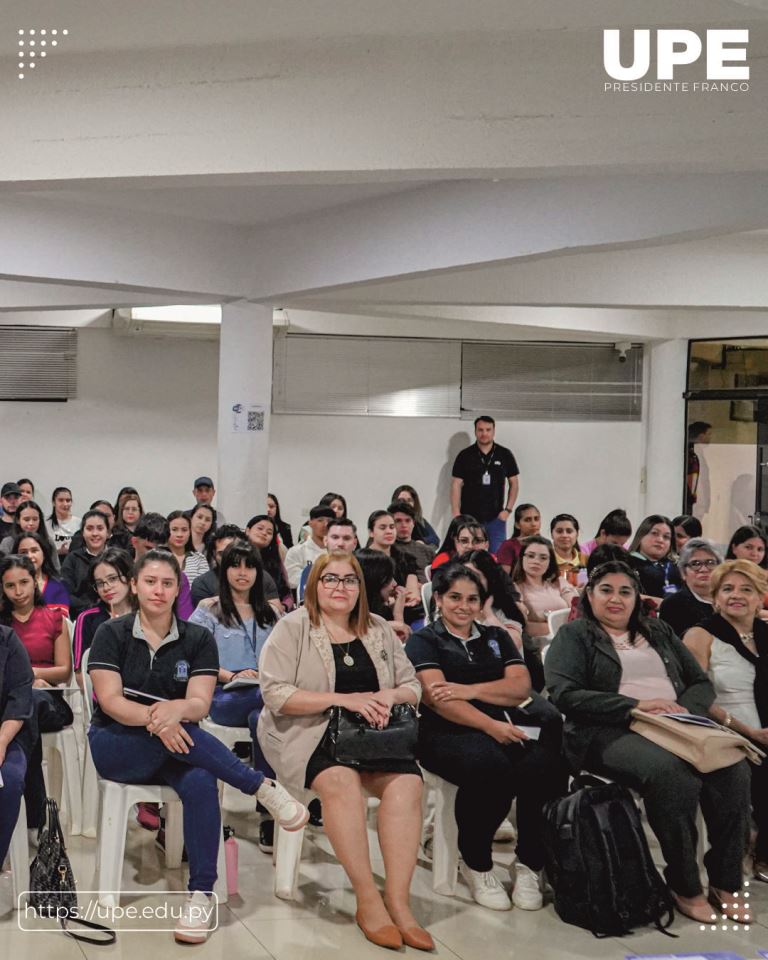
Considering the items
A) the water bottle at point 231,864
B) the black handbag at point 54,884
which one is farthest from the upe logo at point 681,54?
the black handbag at point 54,884

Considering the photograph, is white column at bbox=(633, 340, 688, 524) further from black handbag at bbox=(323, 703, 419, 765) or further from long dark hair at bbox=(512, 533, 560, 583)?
black handbag at bbox=(323, 703, 419, 765)

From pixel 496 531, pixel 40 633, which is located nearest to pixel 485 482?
pixel 496 531

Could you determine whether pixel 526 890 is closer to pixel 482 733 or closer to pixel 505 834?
pixel 482 733

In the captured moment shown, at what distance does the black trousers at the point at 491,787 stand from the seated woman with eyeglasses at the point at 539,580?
1.75m

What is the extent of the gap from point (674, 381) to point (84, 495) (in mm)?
5668

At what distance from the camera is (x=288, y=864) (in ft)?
12.6

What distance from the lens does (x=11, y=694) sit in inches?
145

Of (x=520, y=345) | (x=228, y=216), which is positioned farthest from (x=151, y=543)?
(x=520, y=345)

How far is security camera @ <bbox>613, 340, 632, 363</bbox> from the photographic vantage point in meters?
11.4

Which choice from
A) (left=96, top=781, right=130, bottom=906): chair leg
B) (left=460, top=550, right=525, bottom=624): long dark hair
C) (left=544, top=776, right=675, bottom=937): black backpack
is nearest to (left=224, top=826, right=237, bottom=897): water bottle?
(left=96, top=781, right=130, bottom=906): chair leg

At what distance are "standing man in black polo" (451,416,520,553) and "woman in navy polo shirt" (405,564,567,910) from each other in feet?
19.2

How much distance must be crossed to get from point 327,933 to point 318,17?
3.20 meters

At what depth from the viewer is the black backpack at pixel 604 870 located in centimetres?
362

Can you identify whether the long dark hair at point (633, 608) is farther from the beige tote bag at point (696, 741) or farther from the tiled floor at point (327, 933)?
the tiled floor at point (327, 933)
